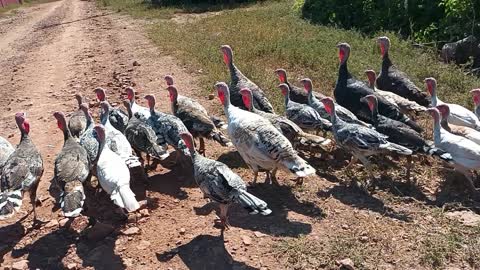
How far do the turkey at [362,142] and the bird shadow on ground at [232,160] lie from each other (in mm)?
1410

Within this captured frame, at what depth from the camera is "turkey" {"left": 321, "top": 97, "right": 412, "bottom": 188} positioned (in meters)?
6.08

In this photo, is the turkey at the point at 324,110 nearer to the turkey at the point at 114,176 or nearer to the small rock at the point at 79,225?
the turkey at the point at 114,176

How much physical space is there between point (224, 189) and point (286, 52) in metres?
A: 7.41

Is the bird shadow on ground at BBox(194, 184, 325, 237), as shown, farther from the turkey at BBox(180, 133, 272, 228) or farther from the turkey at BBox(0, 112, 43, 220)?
the turkey at BBox(0, 112, 43, 220)

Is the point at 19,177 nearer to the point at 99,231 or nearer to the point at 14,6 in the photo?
the point at 99,231

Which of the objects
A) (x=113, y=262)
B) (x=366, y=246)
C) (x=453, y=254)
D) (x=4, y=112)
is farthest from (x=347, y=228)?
(x=4, y=112)

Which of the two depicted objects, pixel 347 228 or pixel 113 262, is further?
pixel 347 228

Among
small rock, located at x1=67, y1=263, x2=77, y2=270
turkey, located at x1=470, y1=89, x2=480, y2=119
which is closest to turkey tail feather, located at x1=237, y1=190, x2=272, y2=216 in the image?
small rock, located at x1=67, y1=263, x2=77, y2=270

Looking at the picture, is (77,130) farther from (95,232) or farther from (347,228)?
(347,228)

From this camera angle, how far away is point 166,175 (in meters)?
6.89

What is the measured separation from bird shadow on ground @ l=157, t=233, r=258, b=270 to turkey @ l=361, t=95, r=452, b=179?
2655 millimetres

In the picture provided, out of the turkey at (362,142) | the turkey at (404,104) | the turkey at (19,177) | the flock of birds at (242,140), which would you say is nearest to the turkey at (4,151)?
the flock of birds at (242,140)

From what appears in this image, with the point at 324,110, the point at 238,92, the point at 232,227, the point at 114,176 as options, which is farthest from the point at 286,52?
the point at 114,176

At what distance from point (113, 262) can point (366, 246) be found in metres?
2.56
